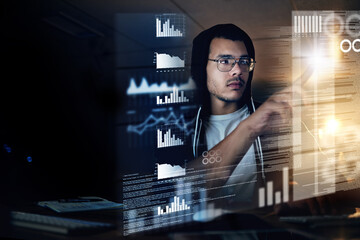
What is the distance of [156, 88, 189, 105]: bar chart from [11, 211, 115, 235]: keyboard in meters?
0.45

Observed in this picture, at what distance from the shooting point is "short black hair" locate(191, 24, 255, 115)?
1.57 m

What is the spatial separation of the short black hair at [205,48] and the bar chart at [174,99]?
7 cm

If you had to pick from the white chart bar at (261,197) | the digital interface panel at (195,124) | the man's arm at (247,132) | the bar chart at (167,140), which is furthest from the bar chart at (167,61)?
the white chart bar at (261,197)

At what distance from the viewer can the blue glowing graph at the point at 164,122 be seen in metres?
1.50

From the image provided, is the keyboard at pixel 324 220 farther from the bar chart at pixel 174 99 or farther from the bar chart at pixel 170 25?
the bar chart at pixel 170 25

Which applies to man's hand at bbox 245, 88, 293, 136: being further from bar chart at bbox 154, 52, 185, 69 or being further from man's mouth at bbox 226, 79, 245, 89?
bar chart at bbox 154, 52, 185, 69

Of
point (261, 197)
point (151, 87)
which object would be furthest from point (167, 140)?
point (261, 197)

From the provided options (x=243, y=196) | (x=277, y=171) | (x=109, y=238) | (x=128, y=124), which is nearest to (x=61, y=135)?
(x=128, y=124)

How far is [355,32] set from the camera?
1.88 metres

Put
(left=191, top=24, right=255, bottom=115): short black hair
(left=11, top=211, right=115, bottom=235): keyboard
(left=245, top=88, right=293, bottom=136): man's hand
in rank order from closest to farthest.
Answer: (left=11, top=211, right=115, bottom=235): keyboard < (left=191, top=24, right=255, bottom=115): short black hair < (left=245, top=88, right=293, bottom=136): man's hand

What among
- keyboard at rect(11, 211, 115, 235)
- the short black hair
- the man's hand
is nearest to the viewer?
keyboard at rect(11, 211, 115, 235)

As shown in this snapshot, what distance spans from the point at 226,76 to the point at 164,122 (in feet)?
0.95

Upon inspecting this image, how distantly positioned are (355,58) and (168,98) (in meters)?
0.87

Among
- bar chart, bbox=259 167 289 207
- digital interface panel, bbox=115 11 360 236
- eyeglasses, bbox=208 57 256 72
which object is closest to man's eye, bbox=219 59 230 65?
eyeglasses, bbox=208 57 256 72
